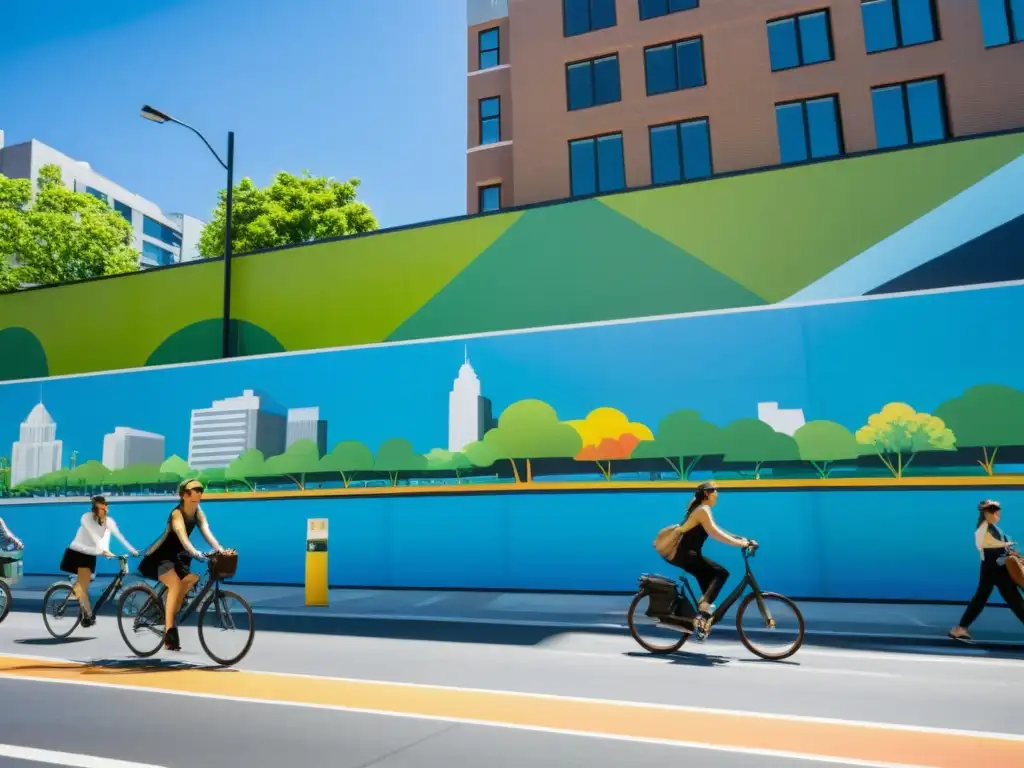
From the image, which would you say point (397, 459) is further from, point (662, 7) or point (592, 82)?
point (662, 7)

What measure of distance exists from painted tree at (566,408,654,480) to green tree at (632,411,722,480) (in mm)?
192

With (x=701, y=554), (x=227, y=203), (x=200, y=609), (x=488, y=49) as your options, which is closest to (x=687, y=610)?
(x=701, y=554)

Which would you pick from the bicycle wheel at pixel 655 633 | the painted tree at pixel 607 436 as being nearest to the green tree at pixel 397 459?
the painted tree at pixel 607 436

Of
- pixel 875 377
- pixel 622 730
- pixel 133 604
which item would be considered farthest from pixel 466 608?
pixel 875 377

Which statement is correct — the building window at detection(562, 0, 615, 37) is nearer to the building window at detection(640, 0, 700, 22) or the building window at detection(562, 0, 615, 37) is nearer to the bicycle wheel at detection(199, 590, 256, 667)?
the building window at detection(640, 0, 700, 22)

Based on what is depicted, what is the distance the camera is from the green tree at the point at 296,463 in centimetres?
1588

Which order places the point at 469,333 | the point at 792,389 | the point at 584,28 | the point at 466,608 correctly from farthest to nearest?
1. the point at 584,28
2. the point at 469,333
3. the point at 792,389
4. the point at 466,608

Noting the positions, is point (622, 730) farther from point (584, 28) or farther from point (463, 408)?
point (584, 28)

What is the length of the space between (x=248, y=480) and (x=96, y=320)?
7.76 m

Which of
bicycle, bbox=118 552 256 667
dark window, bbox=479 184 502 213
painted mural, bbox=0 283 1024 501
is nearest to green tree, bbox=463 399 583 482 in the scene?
painted mural, bbox=0 283 1024 501

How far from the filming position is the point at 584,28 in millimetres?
28656

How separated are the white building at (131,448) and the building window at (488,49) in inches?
903

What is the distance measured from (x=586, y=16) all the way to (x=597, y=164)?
19.9 ft

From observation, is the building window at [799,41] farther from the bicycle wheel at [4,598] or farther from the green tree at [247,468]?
the bicycle wheel at [4,598]
